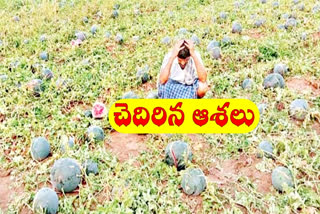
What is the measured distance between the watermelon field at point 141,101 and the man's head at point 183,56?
0.67 meters

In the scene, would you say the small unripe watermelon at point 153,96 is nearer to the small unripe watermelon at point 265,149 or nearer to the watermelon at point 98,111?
the watermelon at point 98,111

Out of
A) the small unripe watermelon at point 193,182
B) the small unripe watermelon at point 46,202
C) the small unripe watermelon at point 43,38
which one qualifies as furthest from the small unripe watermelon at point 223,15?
the small unripe watermelon at point 46,202

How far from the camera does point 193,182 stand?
11.5 feet

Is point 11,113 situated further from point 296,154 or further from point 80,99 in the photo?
point 296,154

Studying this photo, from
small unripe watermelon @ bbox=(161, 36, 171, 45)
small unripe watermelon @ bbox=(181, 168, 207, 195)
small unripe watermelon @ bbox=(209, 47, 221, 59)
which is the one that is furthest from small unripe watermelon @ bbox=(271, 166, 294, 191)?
small unripe watermelon @ bbox=(161, 36, 171, 45)

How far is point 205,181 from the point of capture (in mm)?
3562

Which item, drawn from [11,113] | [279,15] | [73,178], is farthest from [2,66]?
[279,15]

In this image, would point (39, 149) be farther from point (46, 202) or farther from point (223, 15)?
point (223, 15)

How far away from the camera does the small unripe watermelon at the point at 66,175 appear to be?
3531 millimetres

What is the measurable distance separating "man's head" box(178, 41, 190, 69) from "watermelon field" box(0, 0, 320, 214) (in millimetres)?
668

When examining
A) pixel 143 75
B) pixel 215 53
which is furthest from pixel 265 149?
pixel 215 53

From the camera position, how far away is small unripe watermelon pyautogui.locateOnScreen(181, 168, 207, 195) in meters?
3.50

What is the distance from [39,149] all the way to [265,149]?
2326 millimetres

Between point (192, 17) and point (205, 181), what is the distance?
5426mm
